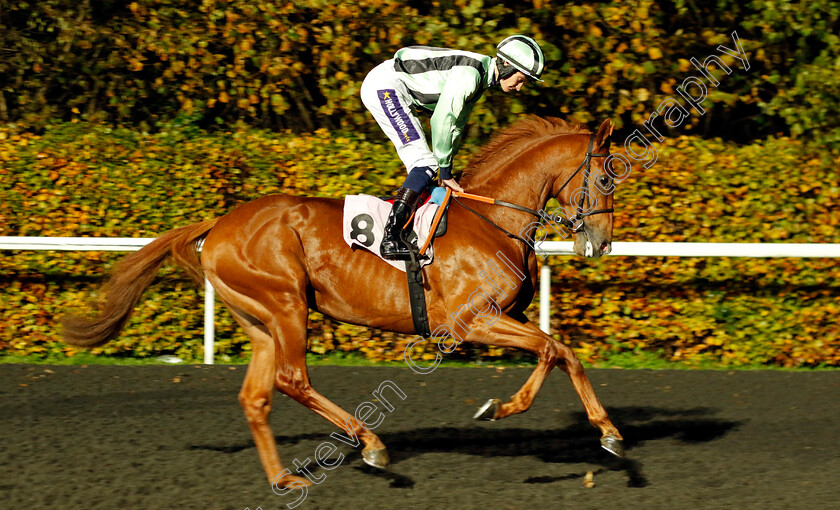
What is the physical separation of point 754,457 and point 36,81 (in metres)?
7.76

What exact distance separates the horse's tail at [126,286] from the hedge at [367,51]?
12.4 ft

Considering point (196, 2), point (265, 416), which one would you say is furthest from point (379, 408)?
point (196, 2)

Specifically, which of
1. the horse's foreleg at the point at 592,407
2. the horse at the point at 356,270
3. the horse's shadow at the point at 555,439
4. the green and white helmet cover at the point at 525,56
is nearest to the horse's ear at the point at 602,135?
the horse at the point at 356,270

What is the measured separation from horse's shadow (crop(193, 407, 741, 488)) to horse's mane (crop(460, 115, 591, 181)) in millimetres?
1485

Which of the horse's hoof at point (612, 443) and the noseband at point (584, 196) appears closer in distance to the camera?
the horse's hoof at point (612, 443)

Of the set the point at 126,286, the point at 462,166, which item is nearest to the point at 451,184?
the point at 126,286

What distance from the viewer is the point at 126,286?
15.8 ft

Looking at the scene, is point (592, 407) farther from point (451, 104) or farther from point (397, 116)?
point (397, 116)

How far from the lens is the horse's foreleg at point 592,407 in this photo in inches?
165

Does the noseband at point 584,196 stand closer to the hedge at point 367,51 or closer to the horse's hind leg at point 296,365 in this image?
the horse's hind leg at point 296,365

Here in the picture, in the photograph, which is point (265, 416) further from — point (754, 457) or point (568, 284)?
point (568, 284)

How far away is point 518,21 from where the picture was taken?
8.35m

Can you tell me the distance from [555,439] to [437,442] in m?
0.68

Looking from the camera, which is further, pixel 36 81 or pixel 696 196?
pixel 36 81
